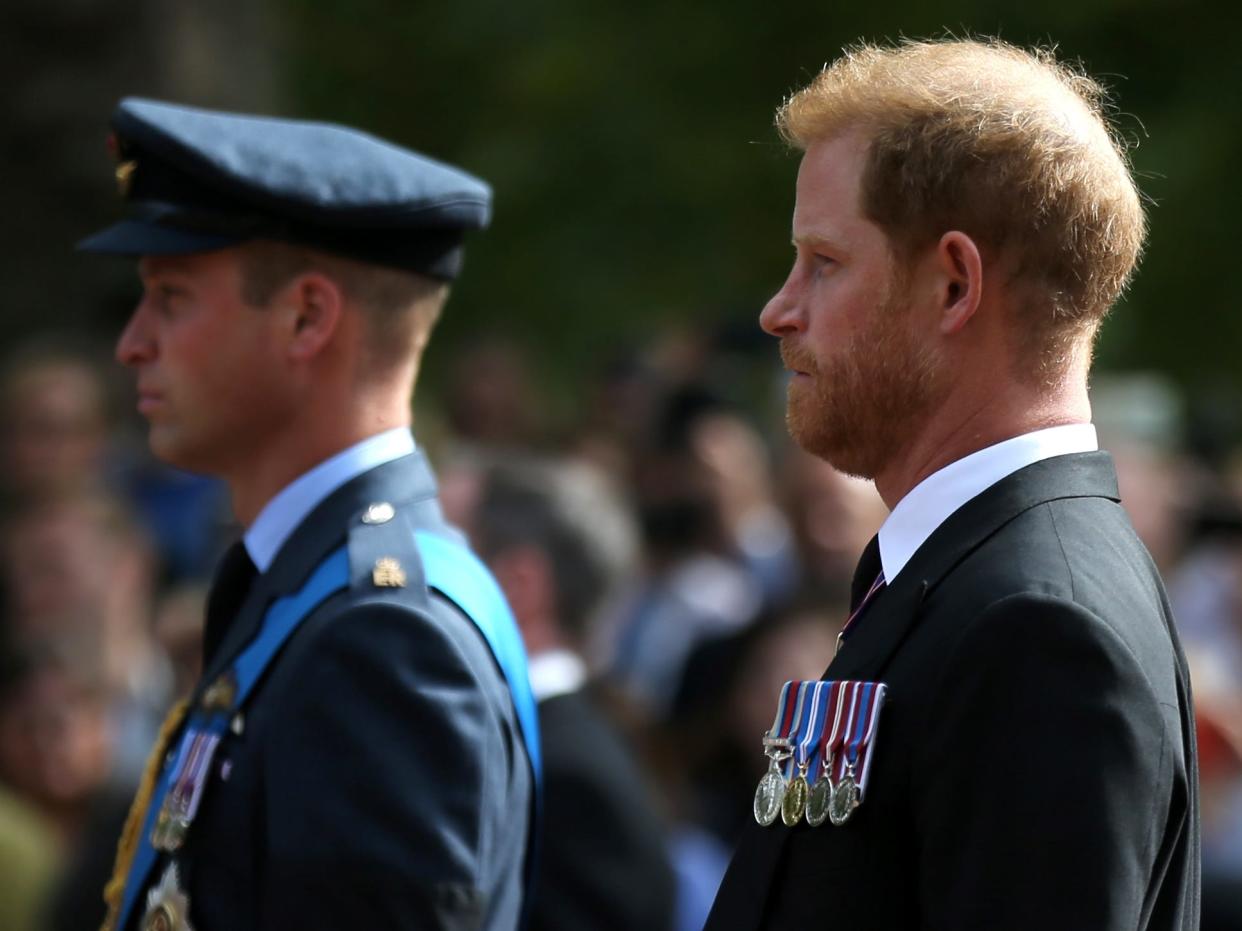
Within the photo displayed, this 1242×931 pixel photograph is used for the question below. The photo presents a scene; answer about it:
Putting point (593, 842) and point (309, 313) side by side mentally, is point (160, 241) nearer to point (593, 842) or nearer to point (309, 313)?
point (309, 313)

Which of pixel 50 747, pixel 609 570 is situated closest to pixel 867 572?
pixel 609 570

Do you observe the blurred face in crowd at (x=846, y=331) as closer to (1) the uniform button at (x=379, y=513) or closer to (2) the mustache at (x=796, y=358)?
(2) the mustache at (x=796, y=358)

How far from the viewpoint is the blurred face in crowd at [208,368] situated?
125 inches

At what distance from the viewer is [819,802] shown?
213 centimetres

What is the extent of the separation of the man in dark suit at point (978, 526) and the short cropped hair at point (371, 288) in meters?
1.06

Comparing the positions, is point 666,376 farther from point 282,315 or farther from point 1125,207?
point 1125,207

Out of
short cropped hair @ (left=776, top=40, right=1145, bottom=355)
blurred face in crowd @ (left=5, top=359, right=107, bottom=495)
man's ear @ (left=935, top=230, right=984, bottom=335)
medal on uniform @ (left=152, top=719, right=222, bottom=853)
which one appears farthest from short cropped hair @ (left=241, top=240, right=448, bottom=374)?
blurred face in crowd @ (left=5, top=359, right=107, bottom=495)

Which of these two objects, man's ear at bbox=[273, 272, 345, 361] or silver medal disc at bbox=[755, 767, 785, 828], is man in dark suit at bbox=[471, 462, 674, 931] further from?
silver medal disc at bbox=[755, 767, 785, 828]

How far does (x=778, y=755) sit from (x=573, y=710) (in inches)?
71.5

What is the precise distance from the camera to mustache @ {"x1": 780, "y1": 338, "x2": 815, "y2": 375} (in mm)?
2328

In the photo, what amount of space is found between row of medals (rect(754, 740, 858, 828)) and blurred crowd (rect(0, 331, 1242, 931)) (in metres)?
1.63

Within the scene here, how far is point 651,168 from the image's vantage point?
11.0m

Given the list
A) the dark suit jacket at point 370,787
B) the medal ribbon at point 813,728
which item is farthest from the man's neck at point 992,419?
the dark suit jacket at point 370,787

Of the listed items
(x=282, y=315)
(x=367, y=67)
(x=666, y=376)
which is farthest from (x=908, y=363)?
(x=367, y=67)
